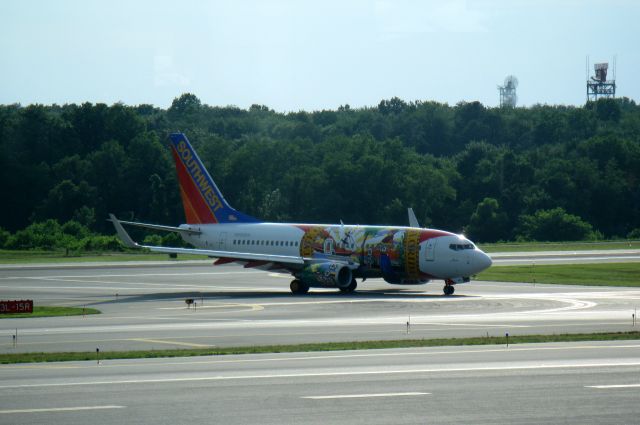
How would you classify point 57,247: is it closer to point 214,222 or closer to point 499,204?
point 214,222

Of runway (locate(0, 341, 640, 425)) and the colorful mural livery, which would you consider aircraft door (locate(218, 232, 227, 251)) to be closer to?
the colorful mural livery

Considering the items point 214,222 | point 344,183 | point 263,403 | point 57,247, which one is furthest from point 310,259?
point 344,183

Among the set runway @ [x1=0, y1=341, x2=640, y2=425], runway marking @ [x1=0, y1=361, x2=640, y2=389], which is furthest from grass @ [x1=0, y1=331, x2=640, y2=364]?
runway marking @ [x1=0, y1=361, x2=640, y2=389]

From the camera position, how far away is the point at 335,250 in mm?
61531

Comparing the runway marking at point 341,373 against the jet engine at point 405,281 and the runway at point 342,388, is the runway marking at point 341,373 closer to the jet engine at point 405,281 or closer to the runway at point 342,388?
the runway at point 342,388

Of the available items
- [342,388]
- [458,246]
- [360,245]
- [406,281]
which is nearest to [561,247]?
[406,281]

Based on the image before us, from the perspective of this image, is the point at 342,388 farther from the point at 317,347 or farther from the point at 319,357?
the point at 317,347

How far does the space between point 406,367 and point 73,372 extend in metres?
8.31

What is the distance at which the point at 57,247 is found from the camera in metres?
119

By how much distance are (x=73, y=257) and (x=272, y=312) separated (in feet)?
191

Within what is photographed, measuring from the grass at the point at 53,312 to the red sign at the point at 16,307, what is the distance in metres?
0.32

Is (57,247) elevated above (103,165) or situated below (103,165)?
below

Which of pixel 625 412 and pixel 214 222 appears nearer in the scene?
pixel 625 412

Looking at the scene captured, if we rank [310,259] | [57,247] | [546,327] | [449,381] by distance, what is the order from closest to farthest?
[449,381], [546,327], [310,259], [57,247]
